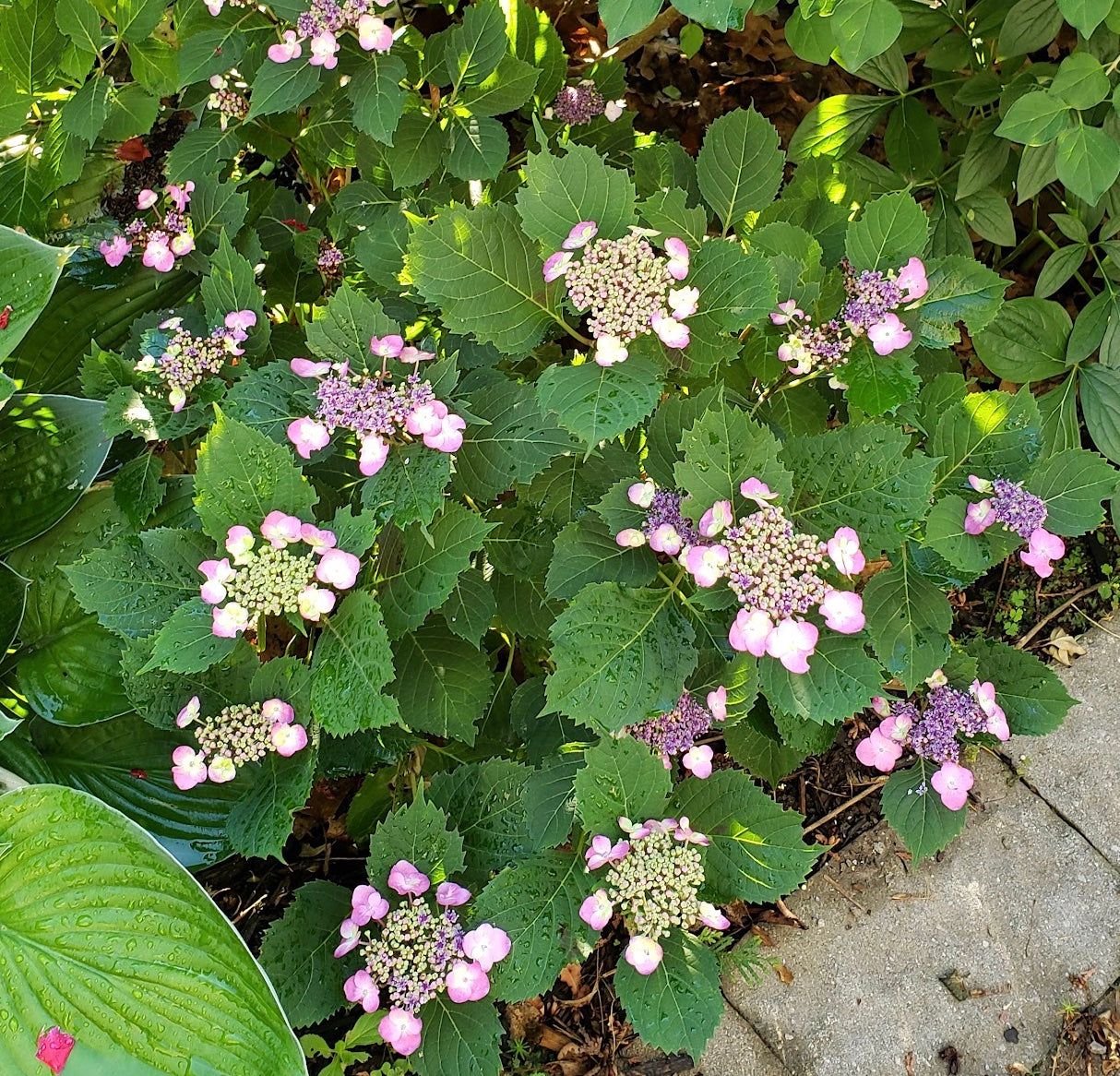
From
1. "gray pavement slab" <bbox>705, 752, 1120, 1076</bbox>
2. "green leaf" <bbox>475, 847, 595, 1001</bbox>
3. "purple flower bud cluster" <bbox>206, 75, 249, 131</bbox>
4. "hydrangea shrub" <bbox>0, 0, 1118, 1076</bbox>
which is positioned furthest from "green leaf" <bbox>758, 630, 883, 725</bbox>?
"purple flower bud cluster" <bbox>206, 75, 249, 131</bbox>

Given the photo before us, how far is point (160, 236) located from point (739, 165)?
87 centimetres

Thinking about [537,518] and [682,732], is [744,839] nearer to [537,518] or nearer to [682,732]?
[682,732]

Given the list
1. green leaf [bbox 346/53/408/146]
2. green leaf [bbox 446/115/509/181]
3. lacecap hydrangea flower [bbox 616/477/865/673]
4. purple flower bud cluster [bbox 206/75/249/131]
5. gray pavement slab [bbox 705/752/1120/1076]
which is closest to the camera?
lacecap hydrangea flower [bbox 616/477/865/673]

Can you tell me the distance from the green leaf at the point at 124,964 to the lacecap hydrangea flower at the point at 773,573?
74 centimetres

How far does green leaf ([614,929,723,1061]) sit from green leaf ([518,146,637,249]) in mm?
780

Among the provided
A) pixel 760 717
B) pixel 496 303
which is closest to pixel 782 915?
pixel 760 717

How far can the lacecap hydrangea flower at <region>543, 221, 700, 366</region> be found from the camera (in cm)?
100

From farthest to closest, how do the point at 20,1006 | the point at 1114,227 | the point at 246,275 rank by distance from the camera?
the point at 1114,227
the point at 246,275
the point at 20,1006

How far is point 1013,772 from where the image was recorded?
73.4 inches

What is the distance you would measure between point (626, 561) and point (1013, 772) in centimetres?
120

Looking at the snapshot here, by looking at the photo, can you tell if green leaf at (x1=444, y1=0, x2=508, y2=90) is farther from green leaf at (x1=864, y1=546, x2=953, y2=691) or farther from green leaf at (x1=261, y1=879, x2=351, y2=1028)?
green leaf at (x1=261, y1=879, x2=351, y2=1028)

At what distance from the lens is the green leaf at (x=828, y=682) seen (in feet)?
3.12

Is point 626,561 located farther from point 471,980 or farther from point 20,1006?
point 20,1006

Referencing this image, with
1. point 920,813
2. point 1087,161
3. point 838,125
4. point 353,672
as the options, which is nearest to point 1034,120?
point 1087,161
